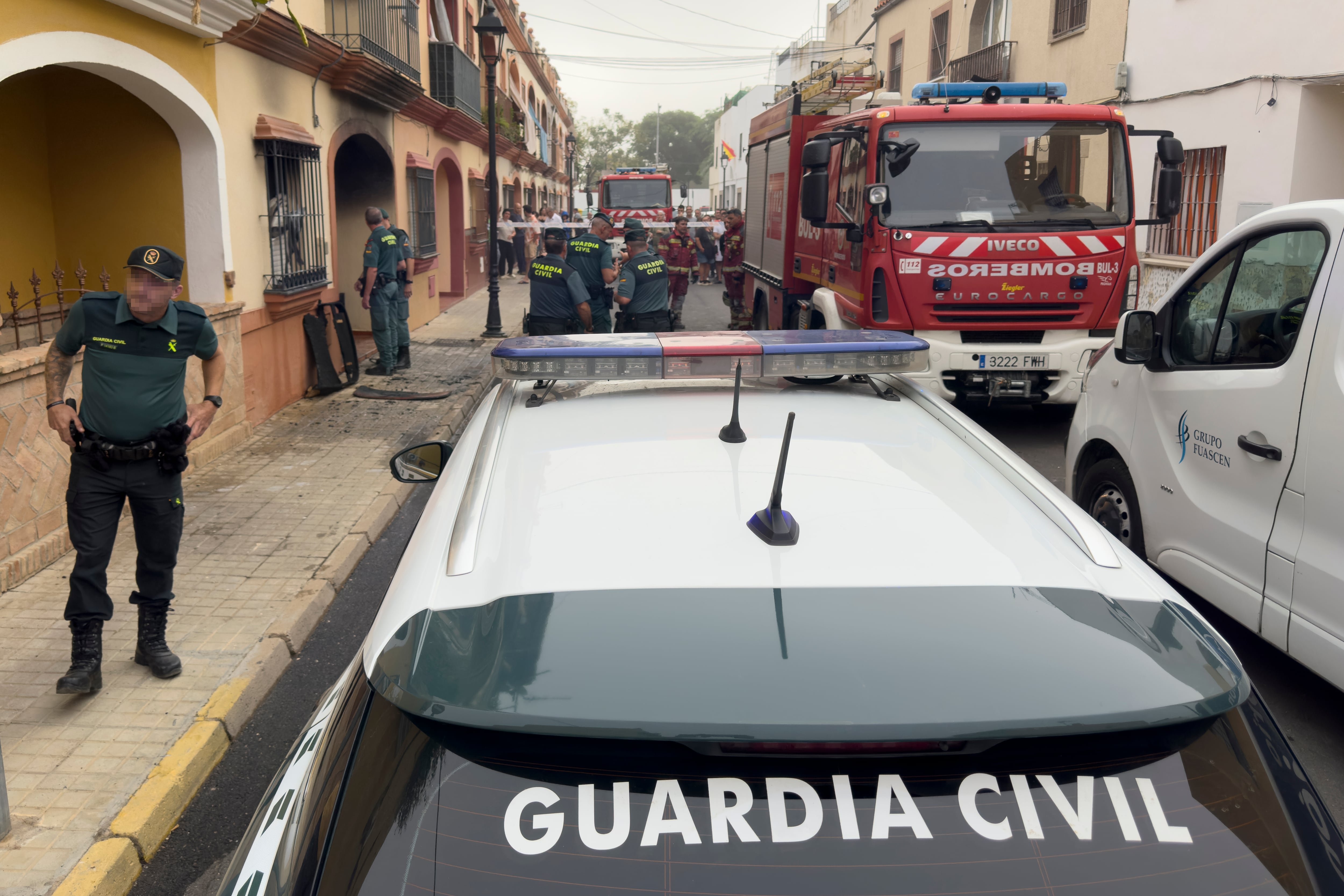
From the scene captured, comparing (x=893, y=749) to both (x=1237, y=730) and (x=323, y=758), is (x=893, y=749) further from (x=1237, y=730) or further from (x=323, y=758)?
(x=323, y=758)

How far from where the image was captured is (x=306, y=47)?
9.24 metres

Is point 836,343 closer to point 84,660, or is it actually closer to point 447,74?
point 84,660

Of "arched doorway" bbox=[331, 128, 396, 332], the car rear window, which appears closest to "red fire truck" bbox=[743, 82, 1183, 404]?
the car rear window

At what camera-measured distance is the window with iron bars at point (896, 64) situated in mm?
26609

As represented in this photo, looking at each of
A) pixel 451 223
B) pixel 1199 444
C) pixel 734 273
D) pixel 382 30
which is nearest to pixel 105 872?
pixel 1199 444

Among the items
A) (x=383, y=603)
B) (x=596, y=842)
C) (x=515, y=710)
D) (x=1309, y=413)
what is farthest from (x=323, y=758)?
(x=1309, y=413)

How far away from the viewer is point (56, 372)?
4250mm

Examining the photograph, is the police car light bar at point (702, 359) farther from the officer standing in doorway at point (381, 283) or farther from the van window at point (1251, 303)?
the officer standing in doorway at point (381, 283)

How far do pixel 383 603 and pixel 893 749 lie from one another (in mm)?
1013

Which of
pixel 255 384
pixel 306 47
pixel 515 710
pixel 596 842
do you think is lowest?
pixel 255 384

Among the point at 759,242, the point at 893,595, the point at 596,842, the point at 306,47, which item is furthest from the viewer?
the point at 759,242

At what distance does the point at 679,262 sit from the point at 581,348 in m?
14.7

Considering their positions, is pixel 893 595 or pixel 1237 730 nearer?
pixel 1237 730

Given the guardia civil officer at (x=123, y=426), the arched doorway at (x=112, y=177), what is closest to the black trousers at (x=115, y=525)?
the guardia civil officer at (x=123, y=426)
